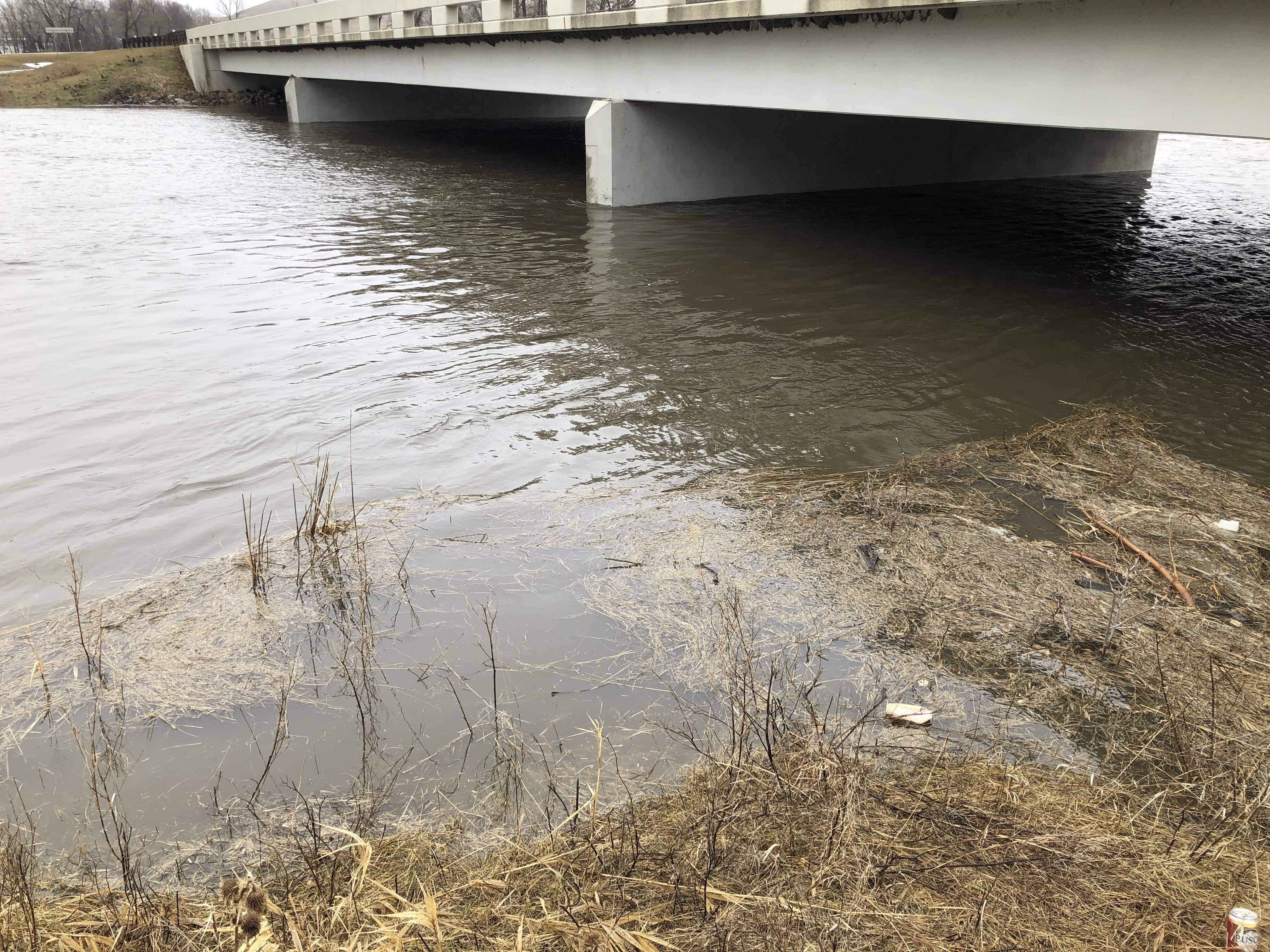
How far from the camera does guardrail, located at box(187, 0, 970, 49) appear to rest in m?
9.81

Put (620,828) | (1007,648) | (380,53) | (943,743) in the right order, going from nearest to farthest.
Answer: (620,828) < (943,743) < (1007,648) < (380,53)

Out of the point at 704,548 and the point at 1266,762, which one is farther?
the point at 704,548

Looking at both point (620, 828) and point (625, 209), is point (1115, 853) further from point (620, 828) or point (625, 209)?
point (625, 209)

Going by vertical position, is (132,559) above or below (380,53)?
below

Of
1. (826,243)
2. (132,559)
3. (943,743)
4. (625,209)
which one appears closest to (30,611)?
(132,559)

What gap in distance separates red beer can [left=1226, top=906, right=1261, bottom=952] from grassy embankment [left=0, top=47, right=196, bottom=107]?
51.8 metres

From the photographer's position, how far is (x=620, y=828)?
289cm

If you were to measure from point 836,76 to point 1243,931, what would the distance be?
10623mm

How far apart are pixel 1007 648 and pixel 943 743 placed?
0.81 m

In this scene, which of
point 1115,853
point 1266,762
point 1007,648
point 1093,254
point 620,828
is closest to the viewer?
point 1115,853

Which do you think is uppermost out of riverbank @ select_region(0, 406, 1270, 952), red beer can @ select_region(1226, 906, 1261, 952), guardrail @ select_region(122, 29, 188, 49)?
guardrail @ select_region(122, 29, 188, 49)

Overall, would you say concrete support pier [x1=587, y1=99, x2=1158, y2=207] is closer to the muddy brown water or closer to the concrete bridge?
the concrete bridge

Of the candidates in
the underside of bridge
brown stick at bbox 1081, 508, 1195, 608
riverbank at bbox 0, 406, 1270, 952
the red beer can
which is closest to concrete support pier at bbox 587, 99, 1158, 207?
the underside of bridge

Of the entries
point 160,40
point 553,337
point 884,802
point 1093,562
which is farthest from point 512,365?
point 160,40
